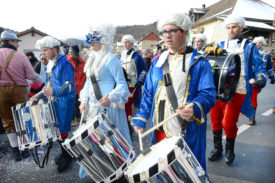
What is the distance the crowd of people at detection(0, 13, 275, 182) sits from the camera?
65.6 inches

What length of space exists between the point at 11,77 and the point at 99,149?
2.36 meters

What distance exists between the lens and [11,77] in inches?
129

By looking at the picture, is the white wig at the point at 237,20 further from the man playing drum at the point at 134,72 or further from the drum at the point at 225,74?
the man playing drum at the point at 134,72

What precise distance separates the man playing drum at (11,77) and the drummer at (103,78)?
1588mm

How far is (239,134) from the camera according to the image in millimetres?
4184

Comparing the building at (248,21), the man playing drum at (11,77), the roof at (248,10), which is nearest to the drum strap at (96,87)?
the man playing drum at (11,77)

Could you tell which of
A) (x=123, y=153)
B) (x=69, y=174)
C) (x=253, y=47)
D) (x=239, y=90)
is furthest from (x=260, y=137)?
(x=69, y=174)

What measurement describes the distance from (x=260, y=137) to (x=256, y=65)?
6.37 ft

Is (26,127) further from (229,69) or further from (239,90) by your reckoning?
→ (239,90)

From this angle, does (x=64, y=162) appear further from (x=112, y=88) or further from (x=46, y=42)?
(x=46, y=42)

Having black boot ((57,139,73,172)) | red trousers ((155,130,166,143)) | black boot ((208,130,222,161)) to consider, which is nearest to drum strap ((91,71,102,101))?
red trousers ((155,130,166,143))

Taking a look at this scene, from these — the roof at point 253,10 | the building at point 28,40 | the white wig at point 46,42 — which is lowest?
the white wig at point 46,42

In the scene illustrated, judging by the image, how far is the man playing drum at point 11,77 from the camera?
322cm

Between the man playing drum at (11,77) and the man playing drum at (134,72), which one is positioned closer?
the man playing drum at (11,77)
